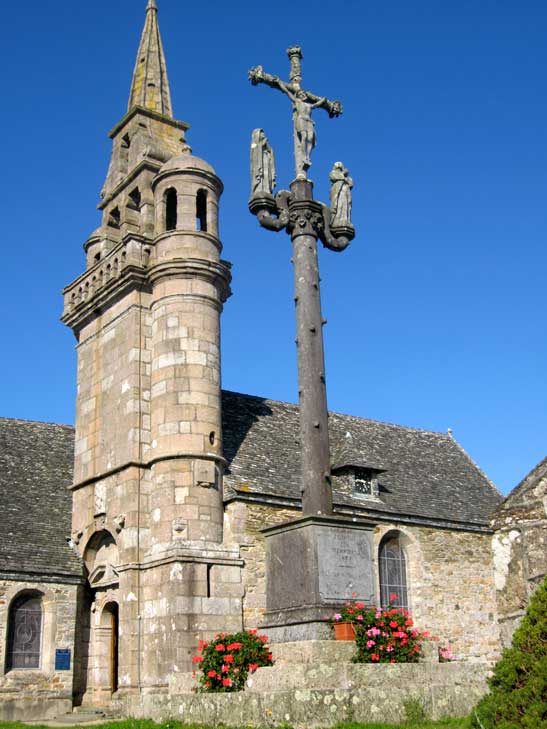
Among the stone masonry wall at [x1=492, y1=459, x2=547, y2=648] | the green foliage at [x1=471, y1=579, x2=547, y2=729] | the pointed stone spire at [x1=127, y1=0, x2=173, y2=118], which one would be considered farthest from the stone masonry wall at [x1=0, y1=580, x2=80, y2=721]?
the green foliage at [x1=471, y1=579, x2=547, y2=729]

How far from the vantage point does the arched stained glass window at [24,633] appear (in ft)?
60.6

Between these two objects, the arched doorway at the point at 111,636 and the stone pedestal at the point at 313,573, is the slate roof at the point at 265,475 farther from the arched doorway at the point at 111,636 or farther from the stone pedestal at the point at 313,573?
the stone pedestal at the point at 313,573

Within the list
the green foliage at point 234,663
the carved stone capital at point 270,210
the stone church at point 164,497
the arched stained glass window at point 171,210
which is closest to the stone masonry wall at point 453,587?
the stone church at point 164,497

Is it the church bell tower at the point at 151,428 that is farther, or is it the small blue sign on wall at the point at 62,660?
the small blue sign on wall at the point at 62,660

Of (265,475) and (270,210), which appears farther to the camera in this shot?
(265,475)

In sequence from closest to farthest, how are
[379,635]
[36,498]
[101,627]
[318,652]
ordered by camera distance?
[318,652], [379,635], [101,627], [36,498]

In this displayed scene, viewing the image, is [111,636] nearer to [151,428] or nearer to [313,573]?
[151,428]

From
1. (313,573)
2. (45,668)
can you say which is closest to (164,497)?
(45,668)

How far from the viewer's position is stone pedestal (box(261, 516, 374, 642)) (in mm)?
10977

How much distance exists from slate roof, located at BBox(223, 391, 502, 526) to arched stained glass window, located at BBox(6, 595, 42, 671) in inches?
202

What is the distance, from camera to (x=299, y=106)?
534 inches

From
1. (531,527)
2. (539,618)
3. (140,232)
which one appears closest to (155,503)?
(140,232)

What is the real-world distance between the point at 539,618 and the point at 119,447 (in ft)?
48.1

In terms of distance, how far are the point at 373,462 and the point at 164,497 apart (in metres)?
7.96
